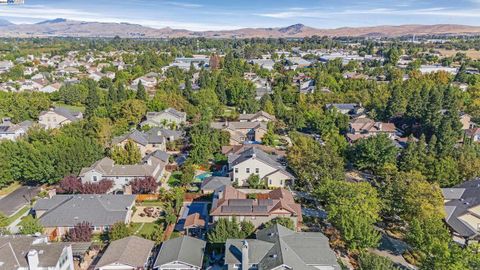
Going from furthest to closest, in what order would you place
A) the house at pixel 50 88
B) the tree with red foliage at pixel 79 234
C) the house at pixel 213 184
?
the house at pixel 50 88 → the house at pixel 213 184 → the tree with red foliage at pixel 79 234

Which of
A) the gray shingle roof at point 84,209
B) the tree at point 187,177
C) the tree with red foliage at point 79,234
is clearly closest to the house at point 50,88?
the tree at point 187,177

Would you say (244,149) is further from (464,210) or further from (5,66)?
(5,66)

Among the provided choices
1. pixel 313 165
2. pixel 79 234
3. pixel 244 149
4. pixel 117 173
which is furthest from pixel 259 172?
pixel 79 234

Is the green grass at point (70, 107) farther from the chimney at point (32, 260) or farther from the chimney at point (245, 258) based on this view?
the chimney at point (245, 258)

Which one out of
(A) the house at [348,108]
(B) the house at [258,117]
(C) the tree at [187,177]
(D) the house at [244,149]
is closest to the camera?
(C) the tree at [187,177]

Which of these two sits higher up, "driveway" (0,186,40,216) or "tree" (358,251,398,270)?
"tree" (358,251,398,270)

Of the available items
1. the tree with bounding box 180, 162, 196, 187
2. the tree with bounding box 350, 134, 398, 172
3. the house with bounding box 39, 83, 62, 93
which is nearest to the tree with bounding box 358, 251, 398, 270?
the tree with bounding box 350, 134, 398, 172

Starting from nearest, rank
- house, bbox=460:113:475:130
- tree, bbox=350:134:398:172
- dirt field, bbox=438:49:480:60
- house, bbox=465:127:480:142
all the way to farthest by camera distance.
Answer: tree, bbox=350:134:398:172 → house, bbox=465:127:480:142 → house, bbox=460:113:475:130 → dirt field, bbox=438:49:480:60

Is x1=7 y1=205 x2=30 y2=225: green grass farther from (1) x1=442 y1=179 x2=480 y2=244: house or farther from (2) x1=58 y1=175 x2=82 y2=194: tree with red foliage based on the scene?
(1) x1=442 y1=179 x2=480 y2=244: house
